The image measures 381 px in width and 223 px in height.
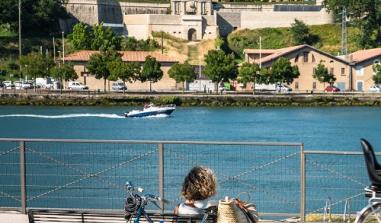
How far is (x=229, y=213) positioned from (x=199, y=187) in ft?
1.38

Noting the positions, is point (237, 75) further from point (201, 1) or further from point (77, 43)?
point (201, 1)

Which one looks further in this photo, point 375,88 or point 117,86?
point 117,86

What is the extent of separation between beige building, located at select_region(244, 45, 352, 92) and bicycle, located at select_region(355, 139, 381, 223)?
70.7 meters

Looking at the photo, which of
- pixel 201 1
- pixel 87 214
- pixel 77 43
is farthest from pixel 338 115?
pixel 87 214

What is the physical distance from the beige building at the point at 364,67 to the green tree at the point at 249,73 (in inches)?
337

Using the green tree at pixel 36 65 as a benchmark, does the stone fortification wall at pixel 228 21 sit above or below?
above

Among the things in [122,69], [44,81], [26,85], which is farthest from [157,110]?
[44,81]

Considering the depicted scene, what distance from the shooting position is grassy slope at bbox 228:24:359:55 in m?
93.1

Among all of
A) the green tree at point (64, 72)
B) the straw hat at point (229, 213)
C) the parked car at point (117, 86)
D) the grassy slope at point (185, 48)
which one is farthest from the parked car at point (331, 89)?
the straw hat at point (229, 213)

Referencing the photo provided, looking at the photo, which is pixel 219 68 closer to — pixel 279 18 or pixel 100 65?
pixel 100 65

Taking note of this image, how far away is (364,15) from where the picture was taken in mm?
100000

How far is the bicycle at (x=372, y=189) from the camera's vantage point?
714cm

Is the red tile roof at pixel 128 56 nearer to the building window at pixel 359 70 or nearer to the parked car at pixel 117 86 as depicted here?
the parked car at pixel 117 86

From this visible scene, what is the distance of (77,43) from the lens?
86.1m
